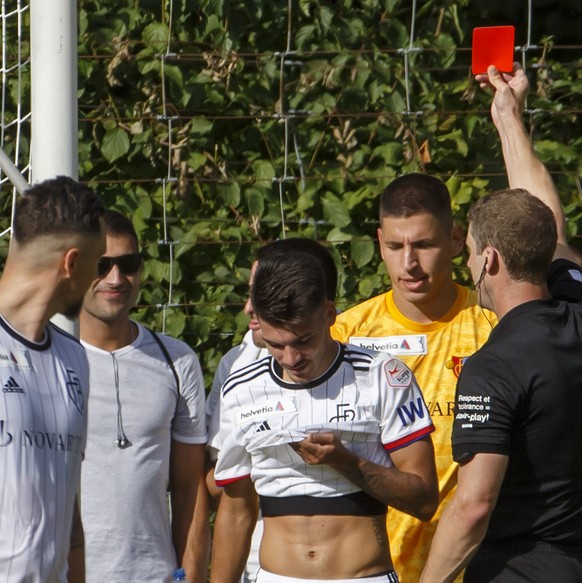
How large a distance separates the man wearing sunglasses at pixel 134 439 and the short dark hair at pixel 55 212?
124 centimetres

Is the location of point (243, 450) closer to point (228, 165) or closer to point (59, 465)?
point (59, 465)

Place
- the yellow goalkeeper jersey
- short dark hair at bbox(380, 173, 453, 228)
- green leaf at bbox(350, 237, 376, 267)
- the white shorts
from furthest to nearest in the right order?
green leaf at bbox(350, 237, 376, 267), short dark hair at bbox(380, 173, 453, 228), the yellow goalkeeper jersey, the white shorts

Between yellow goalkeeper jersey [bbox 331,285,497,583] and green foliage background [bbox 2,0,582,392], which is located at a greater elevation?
green foliage background [bbox 2,0,582,392]

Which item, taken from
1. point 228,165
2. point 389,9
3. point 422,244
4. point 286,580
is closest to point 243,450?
point 286,580

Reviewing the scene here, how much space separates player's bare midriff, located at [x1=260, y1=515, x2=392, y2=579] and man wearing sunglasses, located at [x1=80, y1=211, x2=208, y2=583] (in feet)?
2.73

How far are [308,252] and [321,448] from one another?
764 millimetres

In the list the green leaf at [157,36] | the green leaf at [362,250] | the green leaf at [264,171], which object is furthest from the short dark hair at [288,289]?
the green leaf at [157,36]

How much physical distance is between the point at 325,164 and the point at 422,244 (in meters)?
1.49

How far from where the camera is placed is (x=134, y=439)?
4160 millimetres

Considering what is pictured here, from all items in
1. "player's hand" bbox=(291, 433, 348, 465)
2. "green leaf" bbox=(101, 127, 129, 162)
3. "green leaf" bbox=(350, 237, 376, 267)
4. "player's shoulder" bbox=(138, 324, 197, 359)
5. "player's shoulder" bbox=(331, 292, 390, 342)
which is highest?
"green leaf" bbox=(101, 127, 129, 162)

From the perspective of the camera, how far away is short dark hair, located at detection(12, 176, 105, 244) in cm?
295

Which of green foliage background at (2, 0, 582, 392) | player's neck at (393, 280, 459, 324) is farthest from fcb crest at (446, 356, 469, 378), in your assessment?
green foliage background at (2, 0, 582, 392)

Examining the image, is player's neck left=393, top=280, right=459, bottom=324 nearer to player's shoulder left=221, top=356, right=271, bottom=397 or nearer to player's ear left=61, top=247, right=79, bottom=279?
player's shoulder left=221, top=356, right=271, bottom=397

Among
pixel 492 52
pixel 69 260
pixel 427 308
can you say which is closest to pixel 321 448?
pixel 69 260
